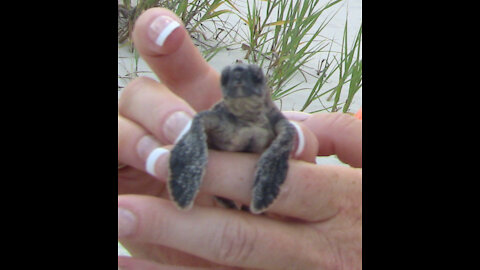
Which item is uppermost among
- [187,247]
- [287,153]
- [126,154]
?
[287,153]

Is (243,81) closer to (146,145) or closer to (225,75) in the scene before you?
(225,75)

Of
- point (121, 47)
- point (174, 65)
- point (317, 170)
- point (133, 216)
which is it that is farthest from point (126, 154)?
point (121, 47)

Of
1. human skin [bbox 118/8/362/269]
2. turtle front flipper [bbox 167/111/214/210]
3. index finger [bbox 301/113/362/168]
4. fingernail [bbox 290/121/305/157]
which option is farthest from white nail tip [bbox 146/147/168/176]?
index finger [bbox 301/113/362/168]

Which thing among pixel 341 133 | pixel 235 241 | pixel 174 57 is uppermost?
pixel 174 57

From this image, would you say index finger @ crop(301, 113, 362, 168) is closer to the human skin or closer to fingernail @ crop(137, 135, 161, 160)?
the human skin

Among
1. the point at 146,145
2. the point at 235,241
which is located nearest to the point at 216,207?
the point at 235,241
